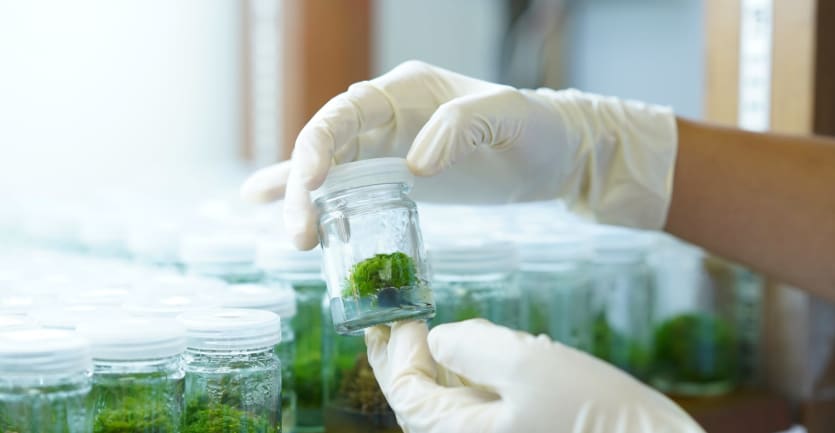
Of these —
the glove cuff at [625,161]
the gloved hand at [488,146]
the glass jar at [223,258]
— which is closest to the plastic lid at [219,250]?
the glass jar at [223,258]

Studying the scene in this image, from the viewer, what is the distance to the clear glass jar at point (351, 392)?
3.59 ft

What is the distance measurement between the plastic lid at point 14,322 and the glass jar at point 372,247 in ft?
0.95

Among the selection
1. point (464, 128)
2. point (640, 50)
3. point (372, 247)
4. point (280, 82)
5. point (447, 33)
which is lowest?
point (372, 247)

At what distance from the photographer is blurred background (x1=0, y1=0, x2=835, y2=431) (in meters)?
1.65

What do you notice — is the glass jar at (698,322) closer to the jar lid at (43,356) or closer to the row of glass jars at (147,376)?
the row of glass jars at (147,376)

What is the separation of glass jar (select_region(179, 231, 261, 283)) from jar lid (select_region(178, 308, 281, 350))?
0.42 m

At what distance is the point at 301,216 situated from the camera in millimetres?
1011

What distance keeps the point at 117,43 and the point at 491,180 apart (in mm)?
2208

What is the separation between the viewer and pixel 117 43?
122 inches

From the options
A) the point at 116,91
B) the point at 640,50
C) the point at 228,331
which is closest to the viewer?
the point at 228,331

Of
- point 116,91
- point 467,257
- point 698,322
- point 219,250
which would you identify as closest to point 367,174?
point 467,257

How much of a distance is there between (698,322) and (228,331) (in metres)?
1.01

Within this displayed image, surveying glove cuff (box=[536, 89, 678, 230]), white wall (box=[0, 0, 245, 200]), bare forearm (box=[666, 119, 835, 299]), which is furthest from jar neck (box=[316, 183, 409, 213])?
white wall (box=[0, 0, 245, 200])

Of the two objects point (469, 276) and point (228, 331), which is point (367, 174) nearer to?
point (228, 331)
